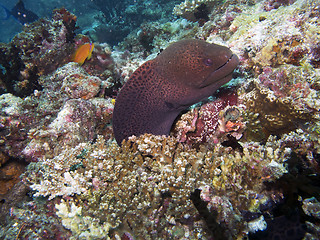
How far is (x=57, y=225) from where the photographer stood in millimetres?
2428

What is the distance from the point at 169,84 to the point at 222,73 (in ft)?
2.58

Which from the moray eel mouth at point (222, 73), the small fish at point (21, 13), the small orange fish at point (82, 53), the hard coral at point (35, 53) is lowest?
the moray eel mouth at point (222, 73)

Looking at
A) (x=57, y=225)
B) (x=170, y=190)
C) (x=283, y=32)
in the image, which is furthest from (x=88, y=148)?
(x=283, y=32)

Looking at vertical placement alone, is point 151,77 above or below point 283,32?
above

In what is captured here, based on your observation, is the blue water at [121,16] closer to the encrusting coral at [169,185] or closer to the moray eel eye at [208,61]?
the moray eel eye at [208,61]

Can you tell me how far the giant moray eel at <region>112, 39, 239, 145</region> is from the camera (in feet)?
8.04

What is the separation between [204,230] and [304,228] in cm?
94

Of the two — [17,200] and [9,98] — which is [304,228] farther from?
[9,98]

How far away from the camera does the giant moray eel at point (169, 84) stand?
96.5 inches

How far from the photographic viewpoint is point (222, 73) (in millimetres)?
2447

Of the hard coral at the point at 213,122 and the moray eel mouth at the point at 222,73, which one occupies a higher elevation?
the moray eel mouth at the point at 222,73

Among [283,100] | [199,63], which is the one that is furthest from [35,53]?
[283,100]

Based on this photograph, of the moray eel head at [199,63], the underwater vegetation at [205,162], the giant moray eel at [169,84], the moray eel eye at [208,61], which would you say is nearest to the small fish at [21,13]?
the underwater vegetation at [205,162]

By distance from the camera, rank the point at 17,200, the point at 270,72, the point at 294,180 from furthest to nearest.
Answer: the point at 17,200 → the point at 270,72 → the point at 294,180
